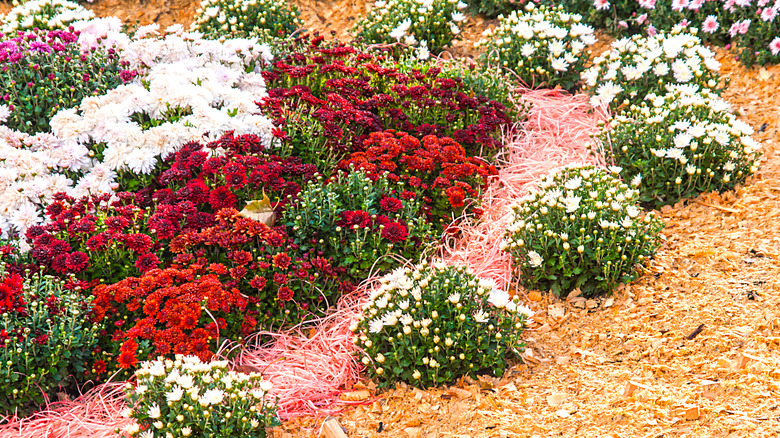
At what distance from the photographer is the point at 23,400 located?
3559mm

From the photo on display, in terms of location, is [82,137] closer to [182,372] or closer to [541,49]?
[182,372]

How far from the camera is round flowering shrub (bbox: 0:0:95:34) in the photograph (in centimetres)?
710

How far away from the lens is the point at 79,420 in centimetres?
359

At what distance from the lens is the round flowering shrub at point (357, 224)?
4.32 metres

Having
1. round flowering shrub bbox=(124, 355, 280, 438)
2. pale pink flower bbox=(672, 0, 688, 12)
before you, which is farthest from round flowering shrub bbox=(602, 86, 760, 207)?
round flowering shrub bbox=(124, 355, 280, 438)

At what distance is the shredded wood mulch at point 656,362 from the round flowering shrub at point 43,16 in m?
5.80

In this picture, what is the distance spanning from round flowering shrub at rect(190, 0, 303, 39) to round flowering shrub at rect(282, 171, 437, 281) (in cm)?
384

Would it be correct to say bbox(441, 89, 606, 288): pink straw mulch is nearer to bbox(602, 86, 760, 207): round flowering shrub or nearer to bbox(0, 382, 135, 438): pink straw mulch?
bbox(602, 86, 760, 207): round flowering shrub

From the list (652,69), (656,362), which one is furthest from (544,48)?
(656,362)

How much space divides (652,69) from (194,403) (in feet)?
16.2

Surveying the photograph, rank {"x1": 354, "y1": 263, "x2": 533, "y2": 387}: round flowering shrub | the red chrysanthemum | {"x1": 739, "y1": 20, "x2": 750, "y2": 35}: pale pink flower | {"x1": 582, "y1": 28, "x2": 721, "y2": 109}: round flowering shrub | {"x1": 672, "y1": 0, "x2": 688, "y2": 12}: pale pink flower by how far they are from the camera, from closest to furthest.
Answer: {"x1": 354, "y1": 263, "x2": 533, "y2": 387}: round flowering shrub
the red chrysanthemum
{"x1": 582, "y1": 28, "x2": 721, "y2": 109}: round flowering shrub
{"x1": 739, "y1": 20, "x2": 750, "y2": 35}: pale pink flower
{"x1": 672, "y1": 0, "x2": 688, "y2": 12}: pale pink flower

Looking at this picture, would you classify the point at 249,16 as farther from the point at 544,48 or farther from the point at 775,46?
the point at 775,46

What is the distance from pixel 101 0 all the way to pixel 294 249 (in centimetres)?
762

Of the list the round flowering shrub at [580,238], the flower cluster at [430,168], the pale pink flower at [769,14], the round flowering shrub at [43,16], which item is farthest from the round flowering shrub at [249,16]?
the pale pink flower at [769,14]
